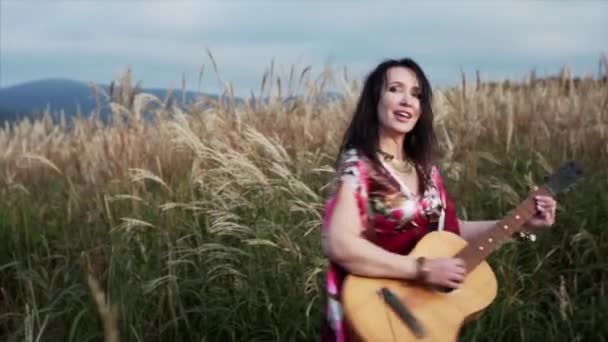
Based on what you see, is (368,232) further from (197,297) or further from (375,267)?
(197,297)

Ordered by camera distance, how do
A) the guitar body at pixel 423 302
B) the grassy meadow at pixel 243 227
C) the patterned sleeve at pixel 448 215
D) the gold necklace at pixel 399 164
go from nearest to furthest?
the guitar body at pixel 423 302 → the gold necklace at pixel 399 164 → the patterned sleeve at pixel 448 215 → the grassy meadow at pixel 243 227

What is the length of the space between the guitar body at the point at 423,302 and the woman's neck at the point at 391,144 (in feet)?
0.84

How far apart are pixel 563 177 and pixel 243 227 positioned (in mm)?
1716

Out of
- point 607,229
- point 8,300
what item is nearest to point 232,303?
point 8,300

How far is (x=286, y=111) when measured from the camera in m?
6.60

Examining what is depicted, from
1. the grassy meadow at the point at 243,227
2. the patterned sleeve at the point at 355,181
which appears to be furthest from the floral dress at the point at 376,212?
the grassy meadow at the point at 243,227

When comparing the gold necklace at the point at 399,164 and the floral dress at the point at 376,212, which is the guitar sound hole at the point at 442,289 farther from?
the gold necklace at the point at 399,164

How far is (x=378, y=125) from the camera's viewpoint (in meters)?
2.62

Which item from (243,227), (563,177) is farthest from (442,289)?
(243,227)

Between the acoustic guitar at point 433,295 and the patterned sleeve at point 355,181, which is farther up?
the patterned sleeve at point 355,181

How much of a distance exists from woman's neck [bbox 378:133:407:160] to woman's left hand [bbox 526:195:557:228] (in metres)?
0.42

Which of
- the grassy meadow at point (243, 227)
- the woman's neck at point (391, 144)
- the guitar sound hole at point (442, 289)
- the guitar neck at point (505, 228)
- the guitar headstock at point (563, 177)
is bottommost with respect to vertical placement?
the grassy meadow at point (243, 227)

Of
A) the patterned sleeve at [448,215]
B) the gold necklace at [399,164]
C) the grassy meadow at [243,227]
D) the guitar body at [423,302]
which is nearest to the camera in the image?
the guitar body at [423,302]

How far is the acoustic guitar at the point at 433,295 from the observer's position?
7.86 ft
